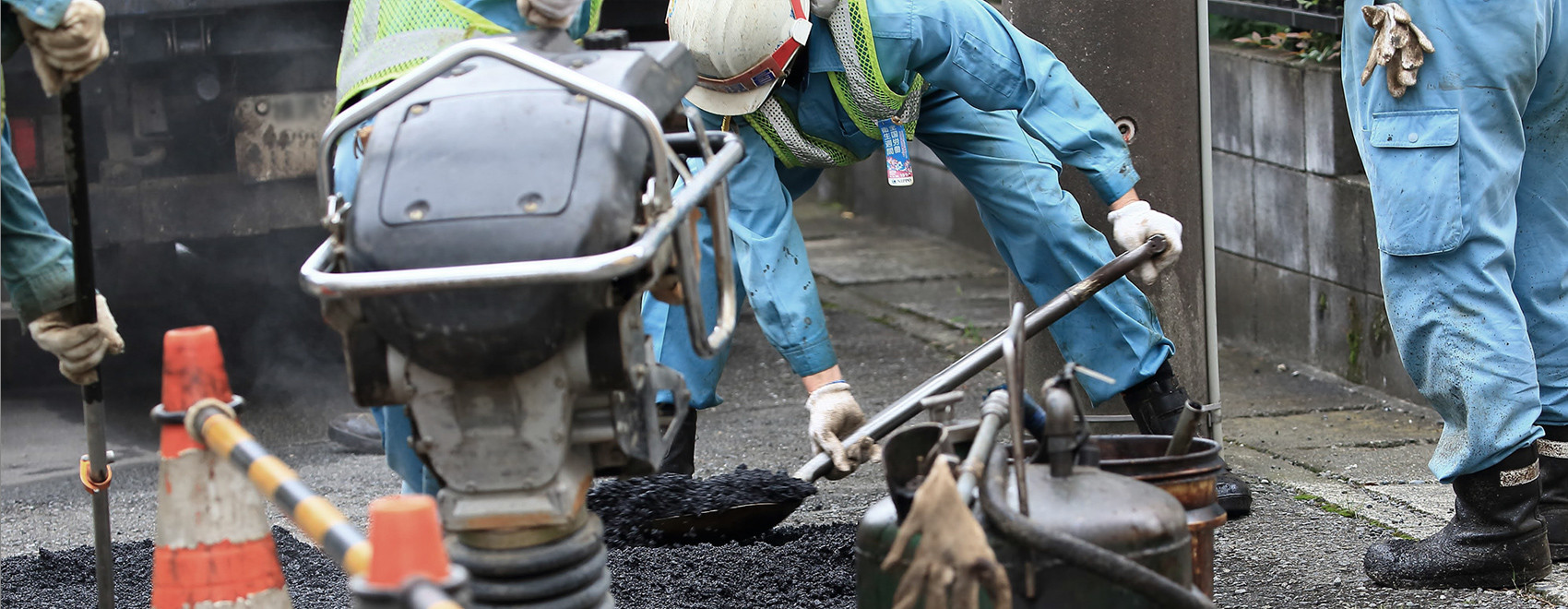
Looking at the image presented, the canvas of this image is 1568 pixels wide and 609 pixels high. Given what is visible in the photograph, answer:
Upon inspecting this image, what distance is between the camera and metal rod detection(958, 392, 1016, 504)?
2.03m

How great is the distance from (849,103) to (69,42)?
1.59m

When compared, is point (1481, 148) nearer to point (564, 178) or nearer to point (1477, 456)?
point (1477, 456)

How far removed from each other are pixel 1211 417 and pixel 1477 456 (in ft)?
2.39

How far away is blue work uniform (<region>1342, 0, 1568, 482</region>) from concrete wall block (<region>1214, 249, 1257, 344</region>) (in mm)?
2303

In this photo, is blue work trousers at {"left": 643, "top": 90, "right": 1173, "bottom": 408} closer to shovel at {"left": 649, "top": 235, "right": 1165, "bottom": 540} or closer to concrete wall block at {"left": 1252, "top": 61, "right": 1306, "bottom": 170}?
shovel at {"left": 649, "top": 235, "right": 1165, "bottom": 540}

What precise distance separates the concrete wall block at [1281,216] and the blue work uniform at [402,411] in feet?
9.84

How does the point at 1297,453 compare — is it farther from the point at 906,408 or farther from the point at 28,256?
the point at 28,256


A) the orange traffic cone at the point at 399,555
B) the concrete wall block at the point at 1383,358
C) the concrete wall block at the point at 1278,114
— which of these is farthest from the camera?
the concrete wall block at the point at 1278,114

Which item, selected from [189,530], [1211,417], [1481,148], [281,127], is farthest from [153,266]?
[1481,148]

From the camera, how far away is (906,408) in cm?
304

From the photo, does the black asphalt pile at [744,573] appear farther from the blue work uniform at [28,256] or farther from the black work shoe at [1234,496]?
the blue work uniform at [28,256]

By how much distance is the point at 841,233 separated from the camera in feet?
26.6

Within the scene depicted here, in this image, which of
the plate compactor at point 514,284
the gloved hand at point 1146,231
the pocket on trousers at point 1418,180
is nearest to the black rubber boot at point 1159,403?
the gloved hand at point 1146,231

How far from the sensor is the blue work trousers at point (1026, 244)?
11.7ft
